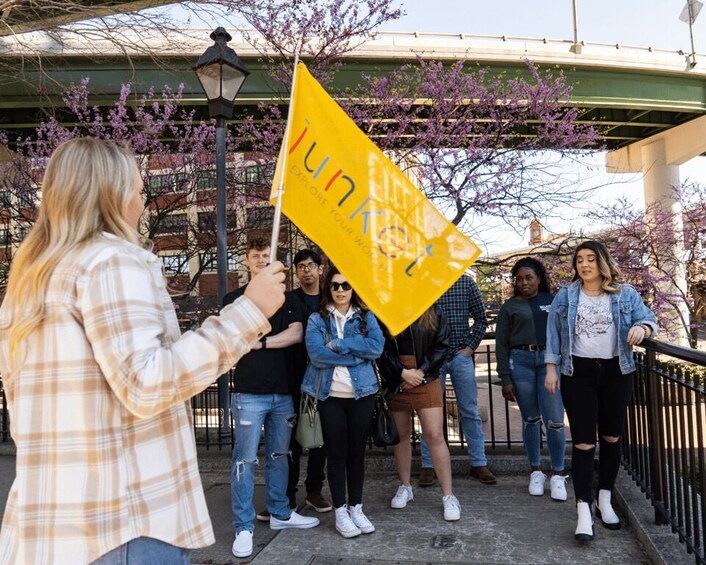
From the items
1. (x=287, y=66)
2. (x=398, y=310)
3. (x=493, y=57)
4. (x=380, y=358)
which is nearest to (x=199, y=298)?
(x=287, y=66)

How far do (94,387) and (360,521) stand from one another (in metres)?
3.30

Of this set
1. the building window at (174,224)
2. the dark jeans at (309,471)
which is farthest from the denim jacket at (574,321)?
the building window at (174,224)

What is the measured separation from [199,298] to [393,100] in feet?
15.4

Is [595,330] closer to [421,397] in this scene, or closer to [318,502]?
[421,397]

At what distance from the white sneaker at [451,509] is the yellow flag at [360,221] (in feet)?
7.55

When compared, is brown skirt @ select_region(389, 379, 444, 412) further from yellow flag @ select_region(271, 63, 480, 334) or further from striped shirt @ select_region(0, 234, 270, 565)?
striped shirt @ select_region(0, 234, 270, 565)

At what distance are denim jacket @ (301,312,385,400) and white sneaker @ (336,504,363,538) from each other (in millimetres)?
863

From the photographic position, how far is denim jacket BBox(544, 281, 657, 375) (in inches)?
160

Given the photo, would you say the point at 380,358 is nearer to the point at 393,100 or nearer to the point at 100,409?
the point at 100,409

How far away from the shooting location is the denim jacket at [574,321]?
4.06 metres

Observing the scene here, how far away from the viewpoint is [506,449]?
6113 mm

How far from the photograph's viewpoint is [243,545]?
4.04 m

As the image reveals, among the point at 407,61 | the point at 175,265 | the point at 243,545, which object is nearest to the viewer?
the point at 243,545

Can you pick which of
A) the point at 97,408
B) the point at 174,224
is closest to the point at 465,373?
the point at 97,408
